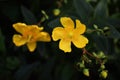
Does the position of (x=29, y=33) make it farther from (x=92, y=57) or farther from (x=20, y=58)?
(x=20, y=58)

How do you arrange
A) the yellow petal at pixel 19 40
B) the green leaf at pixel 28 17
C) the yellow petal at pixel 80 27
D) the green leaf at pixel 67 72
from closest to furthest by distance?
the yellow petal at pixel 80 27, the yellow petal at pixel 19 40, the green leaf at pixel 28 17, the green leaf at pixel 67 72

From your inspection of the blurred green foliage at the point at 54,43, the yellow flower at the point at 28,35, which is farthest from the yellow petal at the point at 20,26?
the blurred green foliage at the point at 54,43

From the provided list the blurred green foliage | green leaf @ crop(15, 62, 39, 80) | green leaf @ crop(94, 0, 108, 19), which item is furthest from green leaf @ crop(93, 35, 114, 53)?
green leaf @ crop(15, 62, 39, 80)

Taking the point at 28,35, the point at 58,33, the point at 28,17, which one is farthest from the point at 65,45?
the point at 28,17

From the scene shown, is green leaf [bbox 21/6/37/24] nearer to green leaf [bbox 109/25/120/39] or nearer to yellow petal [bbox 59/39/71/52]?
yellow petal [bbox 59/39/71/52]

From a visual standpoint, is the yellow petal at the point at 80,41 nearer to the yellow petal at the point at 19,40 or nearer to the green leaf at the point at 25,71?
the yellow petal at the point at 19,40

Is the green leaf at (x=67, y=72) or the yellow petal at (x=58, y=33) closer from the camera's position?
the yellow petal at (x=58, y=33)
